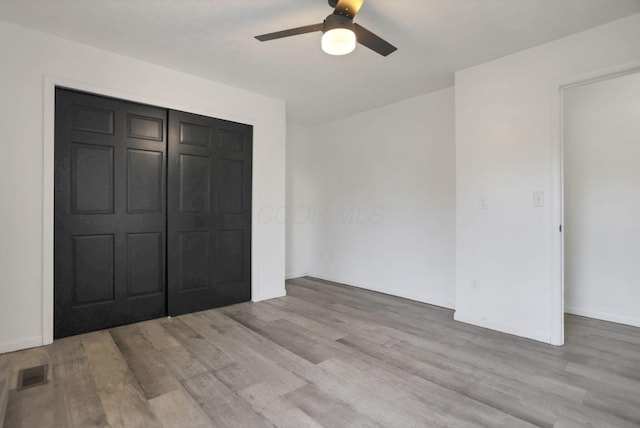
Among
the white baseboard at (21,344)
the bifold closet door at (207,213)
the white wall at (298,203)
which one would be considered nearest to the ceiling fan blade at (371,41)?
the bifold closet door at (207,213)

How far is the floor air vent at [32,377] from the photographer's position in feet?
6.50

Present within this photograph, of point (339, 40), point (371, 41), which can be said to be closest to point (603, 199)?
point (371, 41)

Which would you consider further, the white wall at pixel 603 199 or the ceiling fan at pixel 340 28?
the white wall at pixel 603 199

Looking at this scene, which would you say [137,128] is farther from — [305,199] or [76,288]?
[305,199]

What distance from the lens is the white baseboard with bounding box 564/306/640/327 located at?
3072 millimetres

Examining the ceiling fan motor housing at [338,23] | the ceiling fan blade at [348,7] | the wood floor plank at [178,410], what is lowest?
the wood floor plank at [178,410]

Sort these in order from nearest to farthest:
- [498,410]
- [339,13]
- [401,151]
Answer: [498,410], [339,13], [401,151]

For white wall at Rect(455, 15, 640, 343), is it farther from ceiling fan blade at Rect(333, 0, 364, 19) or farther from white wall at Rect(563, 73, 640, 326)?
ceiling fan blade at Rect(333, 0, 364, 19)

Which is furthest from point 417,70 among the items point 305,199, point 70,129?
point 70,129

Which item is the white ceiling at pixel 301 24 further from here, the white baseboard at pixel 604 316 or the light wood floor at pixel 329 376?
the white baseboard at pixel 604 316

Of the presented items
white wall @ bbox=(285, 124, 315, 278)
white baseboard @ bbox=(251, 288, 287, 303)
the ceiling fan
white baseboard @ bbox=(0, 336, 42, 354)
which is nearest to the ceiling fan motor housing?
the ceiling fan

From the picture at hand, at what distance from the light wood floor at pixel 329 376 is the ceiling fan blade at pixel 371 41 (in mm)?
2253

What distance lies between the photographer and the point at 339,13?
6.15 ft

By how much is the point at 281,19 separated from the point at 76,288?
286 centimetres
